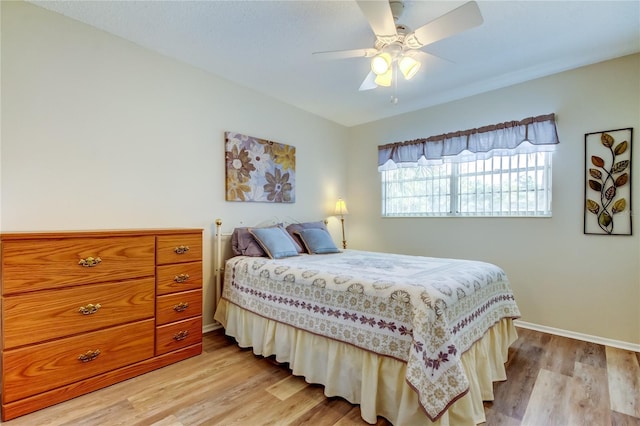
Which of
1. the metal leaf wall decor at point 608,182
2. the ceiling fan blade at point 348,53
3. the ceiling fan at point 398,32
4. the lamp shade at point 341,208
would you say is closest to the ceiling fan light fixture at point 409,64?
the ceiling fan at point 398,32

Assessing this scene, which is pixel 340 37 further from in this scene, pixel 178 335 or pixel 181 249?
pixel 178 335

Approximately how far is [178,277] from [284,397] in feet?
3.78

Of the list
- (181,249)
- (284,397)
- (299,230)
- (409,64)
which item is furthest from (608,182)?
(181,249)

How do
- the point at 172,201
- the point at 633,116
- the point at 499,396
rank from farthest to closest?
the point at 172,201
the point at 633,116
the point at 499,396

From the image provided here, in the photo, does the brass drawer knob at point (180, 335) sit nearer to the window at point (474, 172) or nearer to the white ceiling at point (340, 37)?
the white ceiling at point (340, 37)

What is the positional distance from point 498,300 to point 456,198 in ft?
5.23

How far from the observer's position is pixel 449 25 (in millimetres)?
1672

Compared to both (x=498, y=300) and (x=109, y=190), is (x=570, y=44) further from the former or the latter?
(x=109, y=190)

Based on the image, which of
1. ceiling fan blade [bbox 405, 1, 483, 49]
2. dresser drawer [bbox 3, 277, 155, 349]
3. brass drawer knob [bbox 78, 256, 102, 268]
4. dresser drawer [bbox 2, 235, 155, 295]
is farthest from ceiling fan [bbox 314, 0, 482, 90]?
dresser drawer [bbox 3, 277, 155, 349]

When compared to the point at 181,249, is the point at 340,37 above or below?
above

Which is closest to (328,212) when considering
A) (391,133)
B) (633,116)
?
(391,133)

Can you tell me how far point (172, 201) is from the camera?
8.63ft

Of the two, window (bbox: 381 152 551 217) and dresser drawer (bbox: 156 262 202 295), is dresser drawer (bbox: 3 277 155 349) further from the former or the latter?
window (bbox: 381 152 551 217)

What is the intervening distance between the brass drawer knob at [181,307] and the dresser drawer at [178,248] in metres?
0.33
